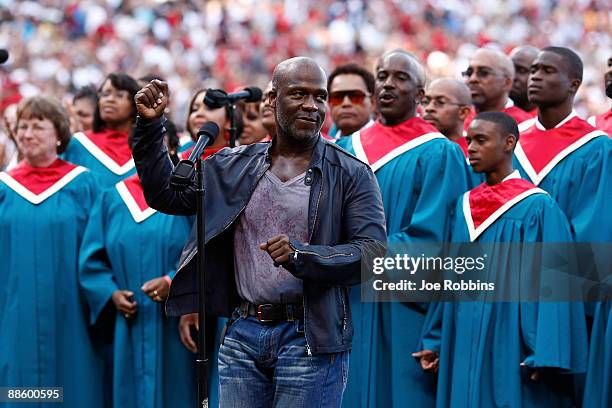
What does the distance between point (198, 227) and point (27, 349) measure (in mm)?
3301

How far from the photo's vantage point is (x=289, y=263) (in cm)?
438

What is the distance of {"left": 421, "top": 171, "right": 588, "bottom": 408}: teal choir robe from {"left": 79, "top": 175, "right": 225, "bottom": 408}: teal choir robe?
1644 millimetres

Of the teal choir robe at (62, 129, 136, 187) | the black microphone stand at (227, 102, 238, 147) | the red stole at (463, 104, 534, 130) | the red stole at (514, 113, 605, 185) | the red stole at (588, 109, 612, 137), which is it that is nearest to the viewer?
the black microphone stand at (227, 102, 238, 147)

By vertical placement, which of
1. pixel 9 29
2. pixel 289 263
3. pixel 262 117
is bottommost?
pixel 289 263

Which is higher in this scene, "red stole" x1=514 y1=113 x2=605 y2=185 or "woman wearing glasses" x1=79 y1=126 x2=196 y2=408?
"red stole" x1=514 y1=113 x2=605 y2=185

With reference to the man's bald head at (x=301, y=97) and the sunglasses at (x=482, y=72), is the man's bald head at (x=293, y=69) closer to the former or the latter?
the man's bald head at (x=301, y=97)

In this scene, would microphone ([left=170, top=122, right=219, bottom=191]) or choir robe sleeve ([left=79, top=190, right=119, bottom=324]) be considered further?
choir robe sleeve ([left=79, top=190, right=119, bottom=324])

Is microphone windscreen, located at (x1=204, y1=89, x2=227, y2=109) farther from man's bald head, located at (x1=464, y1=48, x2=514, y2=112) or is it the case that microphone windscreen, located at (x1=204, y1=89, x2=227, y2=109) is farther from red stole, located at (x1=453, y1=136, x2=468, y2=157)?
man's bald head, located at (x1=464, y1=48, x2=514, y2=112)

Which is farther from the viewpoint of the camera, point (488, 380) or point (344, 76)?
point (344, 76)

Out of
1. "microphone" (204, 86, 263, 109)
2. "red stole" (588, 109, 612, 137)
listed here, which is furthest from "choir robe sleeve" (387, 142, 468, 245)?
"microphone" (204, 86, 263, 109)

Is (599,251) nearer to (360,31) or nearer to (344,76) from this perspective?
(344,76)

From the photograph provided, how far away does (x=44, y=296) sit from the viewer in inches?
293

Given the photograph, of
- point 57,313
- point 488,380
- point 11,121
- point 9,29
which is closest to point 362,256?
point 488,380

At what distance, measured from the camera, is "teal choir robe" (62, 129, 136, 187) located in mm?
8273
